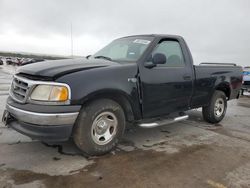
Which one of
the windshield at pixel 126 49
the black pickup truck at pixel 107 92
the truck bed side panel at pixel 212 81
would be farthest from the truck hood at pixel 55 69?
the truck bed side panel at pixel 212 81

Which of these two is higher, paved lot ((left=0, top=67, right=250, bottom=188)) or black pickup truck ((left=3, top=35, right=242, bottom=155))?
black pickup truck ((left=3, top=35, right=242, bottom=155))

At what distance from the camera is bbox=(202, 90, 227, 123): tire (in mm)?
5965

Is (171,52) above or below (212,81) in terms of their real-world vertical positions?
above

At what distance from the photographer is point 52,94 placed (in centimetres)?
333

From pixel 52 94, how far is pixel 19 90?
Answer: 70 centimetres

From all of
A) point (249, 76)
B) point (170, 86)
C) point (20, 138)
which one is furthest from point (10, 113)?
point (249, 76)

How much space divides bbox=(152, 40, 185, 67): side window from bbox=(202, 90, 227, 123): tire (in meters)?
1.47

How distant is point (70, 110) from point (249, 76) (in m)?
11.0

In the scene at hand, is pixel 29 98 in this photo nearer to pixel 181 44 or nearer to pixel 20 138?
pixel 20 138

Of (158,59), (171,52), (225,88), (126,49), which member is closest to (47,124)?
(158,59)

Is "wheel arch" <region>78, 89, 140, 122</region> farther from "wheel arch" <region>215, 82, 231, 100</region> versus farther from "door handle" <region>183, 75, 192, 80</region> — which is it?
"wheel arch" <region>215, 82, 231, 100</region>

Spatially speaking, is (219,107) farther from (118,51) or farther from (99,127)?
(99,127)

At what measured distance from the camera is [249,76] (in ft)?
39.8

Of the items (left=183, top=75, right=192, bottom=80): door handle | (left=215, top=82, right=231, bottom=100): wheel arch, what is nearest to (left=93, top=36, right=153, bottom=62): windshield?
(left=183, top=75, right=192, bottom=80): door handle
